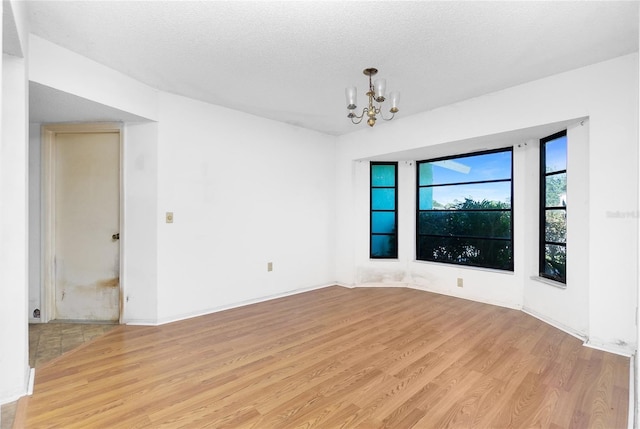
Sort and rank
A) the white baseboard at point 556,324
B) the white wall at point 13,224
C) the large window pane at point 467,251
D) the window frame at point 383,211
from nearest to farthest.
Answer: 1. the white wall at point 13,224
2. the white baseboard at point 556,324
3. the large window pane at point 467,251
4. the window frame at point 383,211

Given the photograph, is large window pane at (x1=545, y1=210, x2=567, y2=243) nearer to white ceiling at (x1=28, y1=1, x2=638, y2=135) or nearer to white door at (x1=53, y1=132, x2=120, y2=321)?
white ceiling at (x1=28, y1=1, x2=638, y2=135)

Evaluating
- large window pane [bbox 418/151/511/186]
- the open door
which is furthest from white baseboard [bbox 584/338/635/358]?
the open door

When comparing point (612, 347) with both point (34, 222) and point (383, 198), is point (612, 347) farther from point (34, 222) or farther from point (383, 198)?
point (34, 222)

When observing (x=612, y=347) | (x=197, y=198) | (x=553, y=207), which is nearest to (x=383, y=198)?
(x=553, y=207)

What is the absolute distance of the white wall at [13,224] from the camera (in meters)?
2.17

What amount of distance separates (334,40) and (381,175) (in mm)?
3311

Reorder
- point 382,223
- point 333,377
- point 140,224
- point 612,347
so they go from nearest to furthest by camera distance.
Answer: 1. point 333,377
2. point 612,347
3. point 140,224
4. point 382,223

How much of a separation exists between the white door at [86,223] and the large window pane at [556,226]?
17.0 ft

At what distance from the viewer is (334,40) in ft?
8.72

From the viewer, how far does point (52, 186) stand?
12.5 ft

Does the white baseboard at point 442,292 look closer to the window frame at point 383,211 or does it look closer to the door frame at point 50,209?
the window frame at point 383,211

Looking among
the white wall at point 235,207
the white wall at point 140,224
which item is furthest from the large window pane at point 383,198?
the white wall at point 140,224

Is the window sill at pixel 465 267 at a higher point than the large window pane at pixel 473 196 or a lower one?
lower

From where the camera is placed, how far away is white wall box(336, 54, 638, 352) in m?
2.91
